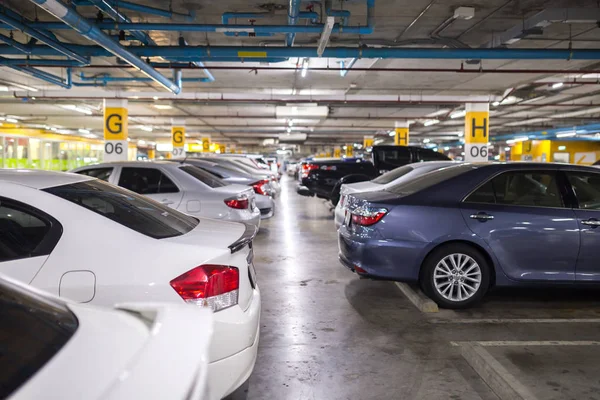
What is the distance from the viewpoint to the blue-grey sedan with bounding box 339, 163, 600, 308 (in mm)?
5562

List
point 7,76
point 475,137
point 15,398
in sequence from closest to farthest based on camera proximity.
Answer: point 15,398
point 7,76
point 475,137

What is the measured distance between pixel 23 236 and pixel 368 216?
11.3 ft

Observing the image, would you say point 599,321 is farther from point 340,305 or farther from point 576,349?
point 340,305

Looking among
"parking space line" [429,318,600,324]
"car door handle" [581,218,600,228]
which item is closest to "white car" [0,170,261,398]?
"parking space line" [429,318,600,324]

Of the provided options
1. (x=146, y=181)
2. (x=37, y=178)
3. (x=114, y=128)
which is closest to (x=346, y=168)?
(x=146, y=181)

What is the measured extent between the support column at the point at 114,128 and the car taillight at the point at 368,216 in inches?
630

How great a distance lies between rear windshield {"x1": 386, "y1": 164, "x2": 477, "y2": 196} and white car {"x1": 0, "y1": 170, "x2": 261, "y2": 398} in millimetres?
3063

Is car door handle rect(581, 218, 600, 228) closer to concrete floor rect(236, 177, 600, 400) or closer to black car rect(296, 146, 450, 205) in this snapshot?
concrete floor rect(236, 177, 600, 400)

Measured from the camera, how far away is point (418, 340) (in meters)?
4.86

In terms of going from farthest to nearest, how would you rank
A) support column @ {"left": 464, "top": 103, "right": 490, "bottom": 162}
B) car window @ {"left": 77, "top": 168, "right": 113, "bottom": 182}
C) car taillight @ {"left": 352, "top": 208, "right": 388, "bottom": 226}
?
support column @ {"left": 464, "top": 103, "right": 490, "bottom": 162} < car window @ {"left": 77, "top": 168, "right": 113, "bottom": 182} < car taillight @ {"left": 352, "top": 208, "right": 388, "bottom": 226}

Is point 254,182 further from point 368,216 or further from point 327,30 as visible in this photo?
point 368,216

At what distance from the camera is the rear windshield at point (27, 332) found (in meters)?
1.42

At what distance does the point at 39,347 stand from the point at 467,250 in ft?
15.7

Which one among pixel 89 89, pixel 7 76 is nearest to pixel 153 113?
pixel 89 89
